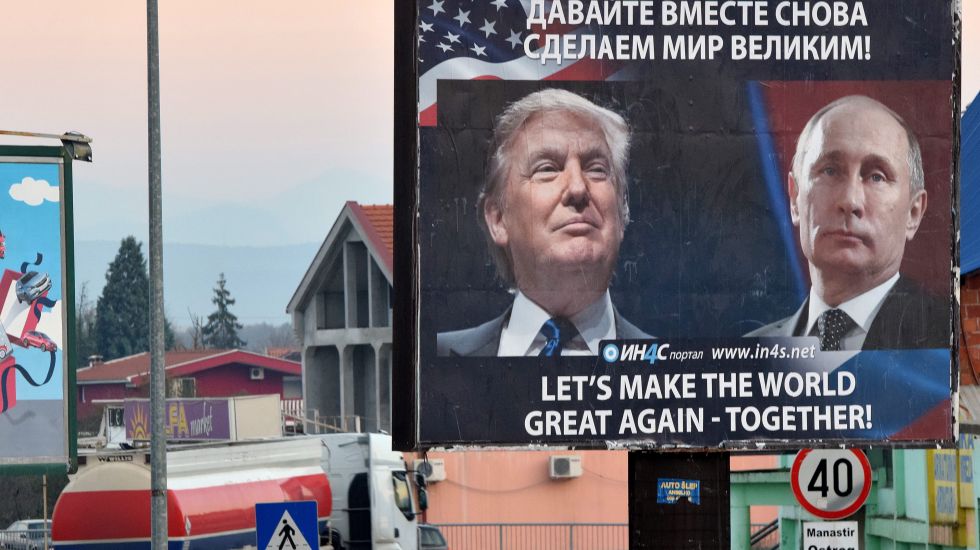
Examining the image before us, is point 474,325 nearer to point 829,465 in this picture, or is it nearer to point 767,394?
point 767,394

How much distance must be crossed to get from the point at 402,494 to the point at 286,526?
12501 mm

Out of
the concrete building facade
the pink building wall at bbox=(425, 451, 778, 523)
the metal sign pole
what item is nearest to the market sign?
the metal sign pole

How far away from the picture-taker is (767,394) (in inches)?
516

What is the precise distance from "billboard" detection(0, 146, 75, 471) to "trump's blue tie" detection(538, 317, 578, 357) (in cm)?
884

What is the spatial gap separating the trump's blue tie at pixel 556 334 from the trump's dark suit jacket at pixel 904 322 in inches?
56.5

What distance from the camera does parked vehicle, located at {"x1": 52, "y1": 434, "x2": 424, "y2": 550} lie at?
23109 mm

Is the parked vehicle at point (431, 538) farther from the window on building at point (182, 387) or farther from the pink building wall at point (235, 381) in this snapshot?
the pink building wall at point (235, 381)

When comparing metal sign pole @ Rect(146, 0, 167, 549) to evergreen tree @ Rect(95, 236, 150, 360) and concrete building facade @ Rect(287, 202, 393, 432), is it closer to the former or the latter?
concrete building facade @ Rect(287, 202, 393, 432)

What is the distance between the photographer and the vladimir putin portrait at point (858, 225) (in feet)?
43.3

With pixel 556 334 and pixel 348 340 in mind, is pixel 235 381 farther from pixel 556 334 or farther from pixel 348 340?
pixel 556 334

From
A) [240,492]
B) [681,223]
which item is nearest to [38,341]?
[240,492]

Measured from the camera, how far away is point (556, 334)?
42.7 feet

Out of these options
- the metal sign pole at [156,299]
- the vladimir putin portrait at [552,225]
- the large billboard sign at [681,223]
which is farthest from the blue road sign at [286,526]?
the metal sign pole at [156,299]

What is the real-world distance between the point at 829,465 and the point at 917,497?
6.83 meters
